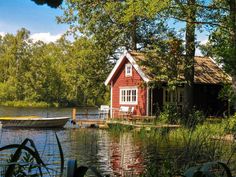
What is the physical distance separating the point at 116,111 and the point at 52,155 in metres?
19.0

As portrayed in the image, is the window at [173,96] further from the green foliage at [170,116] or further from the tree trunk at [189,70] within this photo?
the green foliage at [170,116]

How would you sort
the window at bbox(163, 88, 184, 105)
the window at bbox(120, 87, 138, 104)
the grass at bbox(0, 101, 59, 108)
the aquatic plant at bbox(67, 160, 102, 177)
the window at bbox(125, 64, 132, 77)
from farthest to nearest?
the grass at bbox(0, 101, 59, 108)
the window at bbox(125, 64, 132, 77)
the window at bbox(120, 87, 138, 104)
the window at bbox(163, 88, 184, 105)
the aquatic plant at bbox(67, 160, 102, 177)

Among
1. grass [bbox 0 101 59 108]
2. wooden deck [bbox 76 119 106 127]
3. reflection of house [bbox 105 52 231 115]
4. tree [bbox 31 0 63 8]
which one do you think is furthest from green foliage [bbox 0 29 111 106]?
tree [bbox 31 0 63 8]

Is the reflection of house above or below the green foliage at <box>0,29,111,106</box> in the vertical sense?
below

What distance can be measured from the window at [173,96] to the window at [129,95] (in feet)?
6.38

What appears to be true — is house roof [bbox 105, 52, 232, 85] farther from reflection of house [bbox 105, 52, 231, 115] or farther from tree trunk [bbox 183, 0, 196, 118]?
tree trunk [bbox 183, 0, 196, 118]

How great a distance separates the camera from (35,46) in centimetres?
8581

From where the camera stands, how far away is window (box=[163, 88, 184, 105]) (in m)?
30.0

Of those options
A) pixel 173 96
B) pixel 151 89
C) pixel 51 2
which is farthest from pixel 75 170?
pixel 173 96

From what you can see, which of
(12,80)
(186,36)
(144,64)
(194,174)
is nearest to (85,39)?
(144,64)

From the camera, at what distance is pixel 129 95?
31422 millimetres

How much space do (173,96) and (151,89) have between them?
75.1 inches

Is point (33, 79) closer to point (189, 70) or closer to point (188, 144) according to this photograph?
point (189, 70)

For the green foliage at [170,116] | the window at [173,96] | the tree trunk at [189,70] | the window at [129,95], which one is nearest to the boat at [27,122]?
the window at [129,95]
